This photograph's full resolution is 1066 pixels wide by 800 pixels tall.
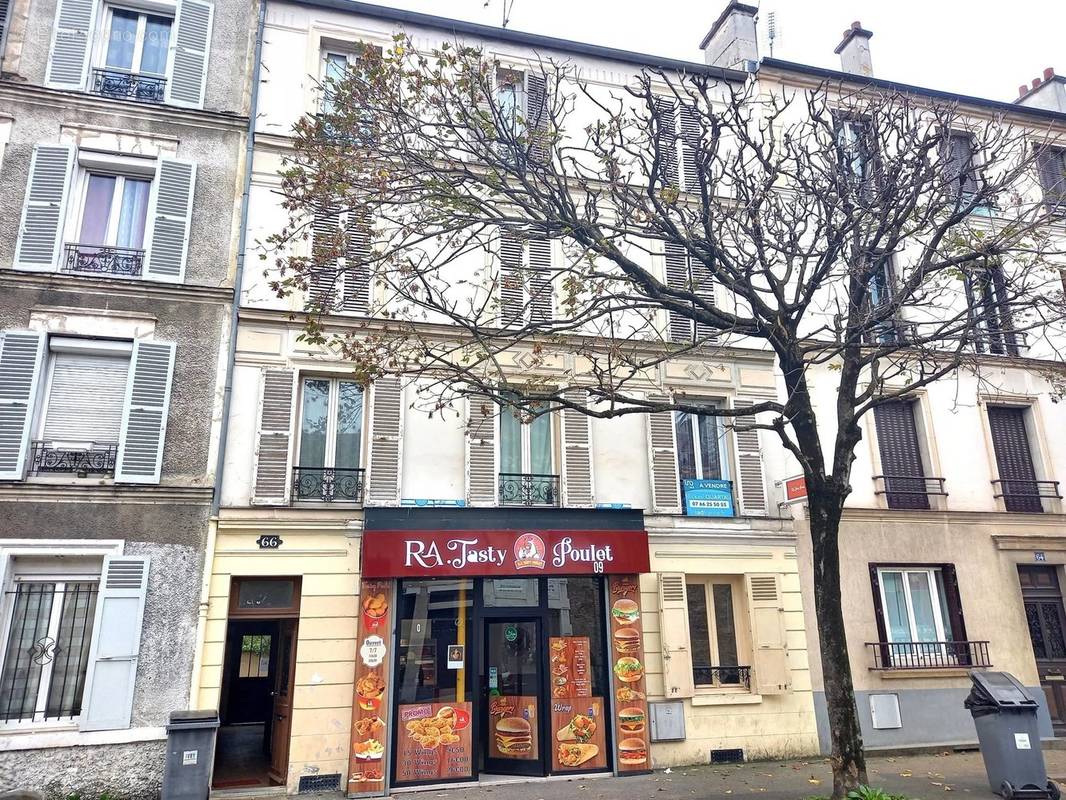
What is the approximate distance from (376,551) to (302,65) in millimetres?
7724

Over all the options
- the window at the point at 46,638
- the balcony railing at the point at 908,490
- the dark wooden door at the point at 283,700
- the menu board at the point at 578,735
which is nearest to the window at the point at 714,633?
the menu board at the point at 578,735

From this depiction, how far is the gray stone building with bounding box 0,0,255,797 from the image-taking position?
28.2 feet

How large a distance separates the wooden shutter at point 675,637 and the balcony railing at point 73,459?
25.0ft

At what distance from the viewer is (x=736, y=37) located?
553 inches

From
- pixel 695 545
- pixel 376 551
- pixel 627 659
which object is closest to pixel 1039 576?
pixel 695 545

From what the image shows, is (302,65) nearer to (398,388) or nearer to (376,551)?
(398,388)

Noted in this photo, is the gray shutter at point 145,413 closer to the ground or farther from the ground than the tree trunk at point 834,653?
farther from the ground

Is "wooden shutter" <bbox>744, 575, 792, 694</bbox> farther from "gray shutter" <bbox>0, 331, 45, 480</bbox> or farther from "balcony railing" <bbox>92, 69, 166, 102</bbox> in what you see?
"balcony railing" <bbox>92, 69, 166, 102</bbox>

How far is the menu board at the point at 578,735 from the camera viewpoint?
31.9 ft

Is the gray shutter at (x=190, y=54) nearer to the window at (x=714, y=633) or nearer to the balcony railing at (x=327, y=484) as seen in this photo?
the balcony railing at (x=327, y=484)

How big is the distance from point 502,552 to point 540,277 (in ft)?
14.5

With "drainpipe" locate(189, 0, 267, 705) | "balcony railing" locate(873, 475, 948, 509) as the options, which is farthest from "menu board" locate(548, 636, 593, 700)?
"balcony railing" locate(873, 475, 948, 509)

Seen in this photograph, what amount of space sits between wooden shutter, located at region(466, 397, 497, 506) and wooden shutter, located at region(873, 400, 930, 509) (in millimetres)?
6622

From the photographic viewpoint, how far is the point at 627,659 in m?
10.1
